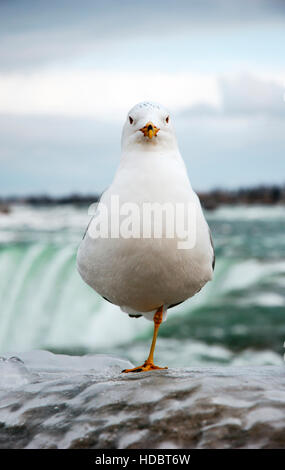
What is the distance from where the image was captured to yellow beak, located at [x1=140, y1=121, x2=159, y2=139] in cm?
330

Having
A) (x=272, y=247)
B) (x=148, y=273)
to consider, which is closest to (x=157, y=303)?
(x=148, y=273)

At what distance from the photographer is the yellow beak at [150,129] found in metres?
3.30

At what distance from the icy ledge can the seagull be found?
577mm

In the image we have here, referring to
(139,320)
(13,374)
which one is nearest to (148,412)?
(13,374)

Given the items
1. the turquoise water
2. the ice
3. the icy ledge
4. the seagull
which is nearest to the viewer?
the icy ledge

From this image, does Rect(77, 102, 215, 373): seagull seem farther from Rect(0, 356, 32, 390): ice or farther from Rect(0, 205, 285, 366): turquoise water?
Rect(0, 205, 285, 366): turquoise water

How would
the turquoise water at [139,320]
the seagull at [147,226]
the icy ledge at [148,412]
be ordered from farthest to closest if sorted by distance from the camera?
the turquoise water at [139,320] → the seagull at [147,226] → the icy ledge at [148,412]

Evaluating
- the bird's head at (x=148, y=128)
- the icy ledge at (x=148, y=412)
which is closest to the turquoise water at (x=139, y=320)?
the icy ledge at (x=148, y=412)

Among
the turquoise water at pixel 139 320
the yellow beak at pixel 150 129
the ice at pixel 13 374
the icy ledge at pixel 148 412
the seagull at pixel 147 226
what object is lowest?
the icy ledge at pixel 148 412

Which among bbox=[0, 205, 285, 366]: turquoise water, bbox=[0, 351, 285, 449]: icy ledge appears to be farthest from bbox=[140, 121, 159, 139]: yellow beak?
bbox=[0, 205, 285, 366]: turquoise water

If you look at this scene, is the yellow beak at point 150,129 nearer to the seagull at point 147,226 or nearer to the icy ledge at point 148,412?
the seagull at point 147,226

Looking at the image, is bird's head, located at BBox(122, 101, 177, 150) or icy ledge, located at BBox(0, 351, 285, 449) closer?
icy ledge, located at BBox(0, 351, 285, 449)

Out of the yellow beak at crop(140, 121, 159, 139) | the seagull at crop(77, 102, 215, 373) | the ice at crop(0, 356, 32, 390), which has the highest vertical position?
the yellow beak at crop(140, 121, 159, 139)
